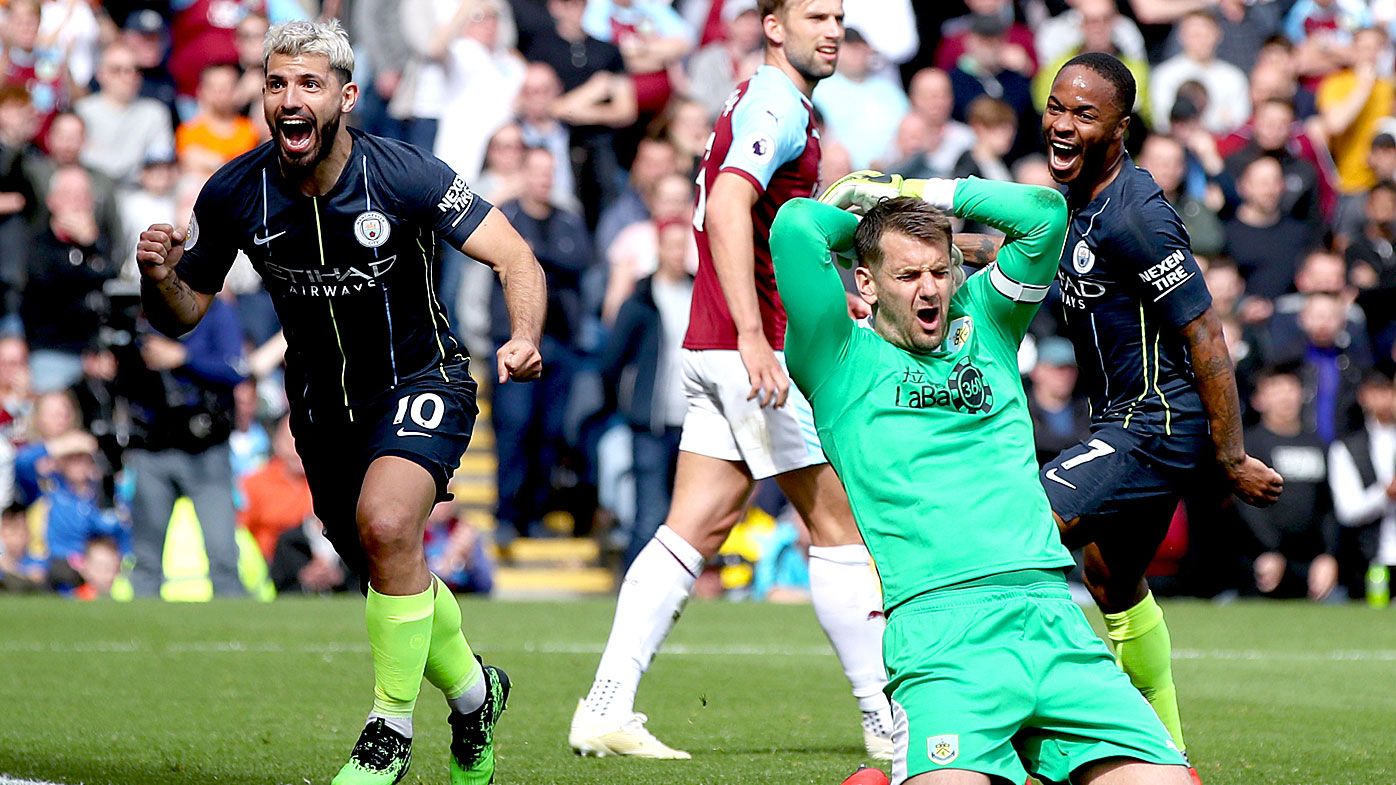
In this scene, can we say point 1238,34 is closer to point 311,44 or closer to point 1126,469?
point 1126,469

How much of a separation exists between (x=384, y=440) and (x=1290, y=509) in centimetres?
1004

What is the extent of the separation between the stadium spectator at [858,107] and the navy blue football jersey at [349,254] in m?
10.2

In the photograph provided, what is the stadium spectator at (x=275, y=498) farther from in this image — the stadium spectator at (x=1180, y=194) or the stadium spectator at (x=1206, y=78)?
the stadium spectator at (x=1206, y=78)

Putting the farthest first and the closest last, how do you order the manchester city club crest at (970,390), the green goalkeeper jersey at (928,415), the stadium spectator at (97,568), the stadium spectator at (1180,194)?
the stadium spectator at (1180,194)
the stadium spectator at (97,568)
the manchester city club crest at (970,390)
the green goalkeeper jersey at (928,415)

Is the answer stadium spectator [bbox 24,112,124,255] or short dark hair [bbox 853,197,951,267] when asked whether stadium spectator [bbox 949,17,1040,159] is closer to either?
stadium spectator [bbox 24,112,124,255]

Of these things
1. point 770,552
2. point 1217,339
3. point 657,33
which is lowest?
point 770,552

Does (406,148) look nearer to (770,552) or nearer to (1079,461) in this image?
(1079,461)

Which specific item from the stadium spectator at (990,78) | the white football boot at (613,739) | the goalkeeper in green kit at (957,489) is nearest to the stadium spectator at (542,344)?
the stadium spectator at (990,78)

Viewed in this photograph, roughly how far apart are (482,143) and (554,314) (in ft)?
5.61

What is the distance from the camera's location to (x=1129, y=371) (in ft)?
21.9

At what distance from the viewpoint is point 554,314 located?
15.4m

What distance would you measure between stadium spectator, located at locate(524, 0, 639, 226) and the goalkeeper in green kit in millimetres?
11336

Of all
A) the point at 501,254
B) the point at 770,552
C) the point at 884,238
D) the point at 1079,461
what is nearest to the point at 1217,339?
the point at 1079,461

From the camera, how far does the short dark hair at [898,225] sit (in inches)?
206
